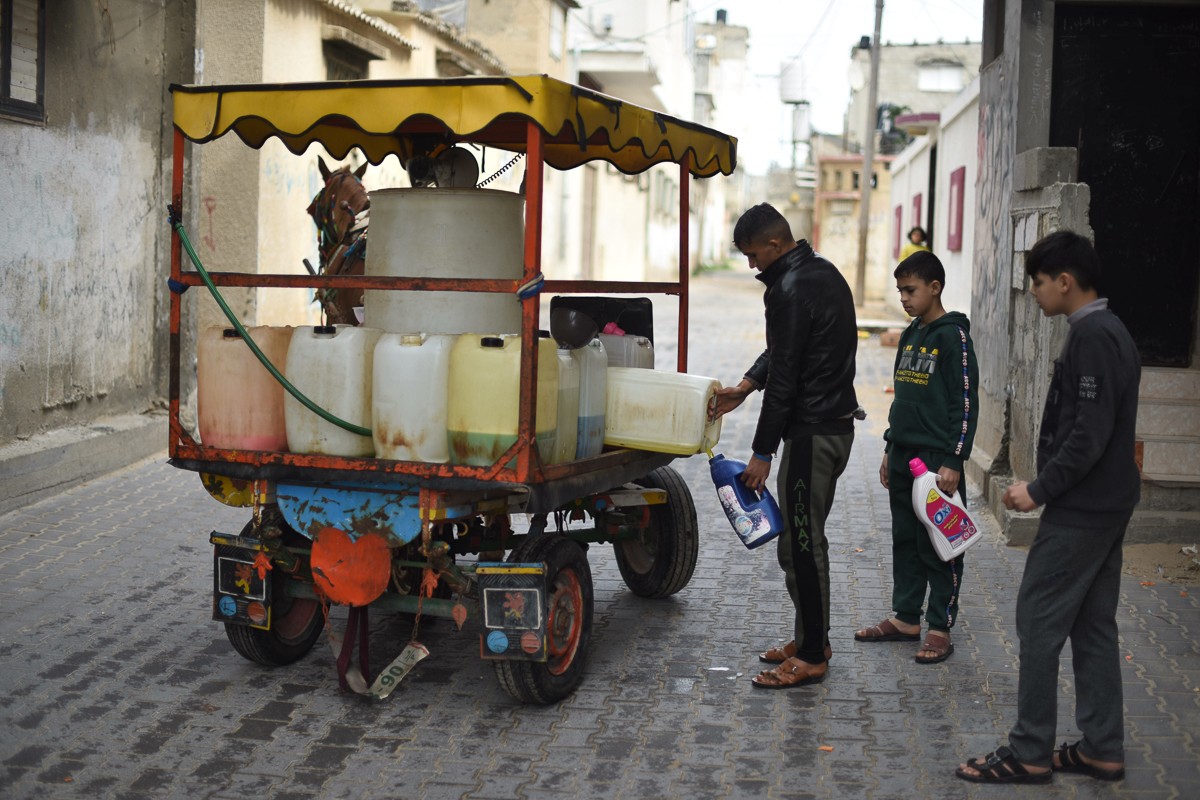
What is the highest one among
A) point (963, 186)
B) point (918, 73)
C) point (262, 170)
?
point (918, 73)

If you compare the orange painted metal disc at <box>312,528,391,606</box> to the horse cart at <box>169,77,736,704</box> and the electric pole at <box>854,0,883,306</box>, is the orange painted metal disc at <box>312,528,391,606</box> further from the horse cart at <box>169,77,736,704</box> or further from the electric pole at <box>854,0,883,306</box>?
the electric pole at <box>854,0,883,306</box>

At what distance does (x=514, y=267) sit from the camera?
17.8ft

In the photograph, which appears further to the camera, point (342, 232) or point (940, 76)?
point (940, 76)

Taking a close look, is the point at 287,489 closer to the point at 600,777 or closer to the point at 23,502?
the point at 600,777

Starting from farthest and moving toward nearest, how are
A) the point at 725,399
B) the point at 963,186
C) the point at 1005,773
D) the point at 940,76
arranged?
the point at 940,76
the point at 963,186
the point at 725,399
the point at 1005,773

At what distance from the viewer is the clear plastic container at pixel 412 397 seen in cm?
467

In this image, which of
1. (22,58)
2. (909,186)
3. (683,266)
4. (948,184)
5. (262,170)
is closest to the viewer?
(683,266)

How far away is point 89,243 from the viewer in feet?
29.5

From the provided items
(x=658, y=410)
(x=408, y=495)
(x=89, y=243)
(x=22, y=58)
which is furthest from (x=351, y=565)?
(x=89, y=243)

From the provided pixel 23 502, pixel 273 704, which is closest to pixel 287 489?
pixel 273 704

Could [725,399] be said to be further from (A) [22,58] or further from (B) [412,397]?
(A) [22,58]

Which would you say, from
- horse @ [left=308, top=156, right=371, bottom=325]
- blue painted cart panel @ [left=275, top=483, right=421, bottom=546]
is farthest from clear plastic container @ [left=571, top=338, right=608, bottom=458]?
A: horse @ [left=308, top=156, right=371, bottom=325]

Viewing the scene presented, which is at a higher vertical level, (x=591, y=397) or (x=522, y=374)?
(x=522, y=374)

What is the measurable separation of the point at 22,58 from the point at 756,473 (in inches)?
220
